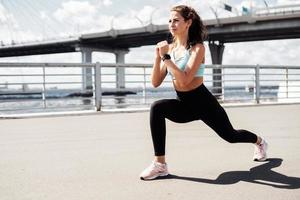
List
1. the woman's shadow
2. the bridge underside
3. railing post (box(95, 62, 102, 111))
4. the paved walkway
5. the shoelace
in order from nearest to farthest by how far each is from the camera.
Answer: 1. the paved walkway
2. the woman's shadow
3. the shoelace
4. railing post (box(95, 62, 102, 111))
5. the bridge underside

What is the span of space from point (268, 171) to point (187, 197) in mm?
974

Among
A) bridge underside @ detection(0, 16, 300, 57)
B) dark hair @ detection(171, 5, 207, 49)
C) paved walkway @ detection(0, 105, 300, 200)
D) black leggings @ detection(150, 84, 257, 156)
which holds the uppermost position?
bridge underside @ detection(0, 16, 300, 57)

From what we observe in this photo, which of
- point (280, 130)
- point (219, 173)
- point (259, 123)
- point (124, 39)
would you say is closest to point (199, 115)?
point (219, 173)

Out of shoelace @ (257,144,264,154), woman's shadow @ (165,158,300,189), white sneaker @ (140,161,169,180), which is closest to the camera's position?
woman's shadow @ (165,158,300,189)

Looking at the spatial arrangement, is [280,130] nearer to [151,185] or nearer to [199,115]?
[199,115]

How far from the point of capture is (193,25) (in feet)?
9.50

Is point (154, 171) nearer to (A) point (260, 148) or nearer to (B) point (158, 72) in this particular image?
(B) point (158, 72)

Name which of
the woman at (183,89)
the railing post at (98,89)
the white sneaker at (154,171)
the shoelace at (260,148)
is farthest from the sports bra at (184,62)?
the railing post at (98,89)

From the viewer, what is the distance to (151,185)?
2.59 m

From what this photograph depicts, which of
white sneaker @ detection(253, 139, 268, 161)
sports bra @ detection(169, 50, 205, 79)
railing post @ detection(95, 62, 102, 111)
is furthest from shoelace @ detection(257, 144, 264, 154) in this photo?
railing post @ detection(95, 62, 102, 111)

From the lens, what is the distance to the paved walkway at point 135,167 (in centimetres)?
239

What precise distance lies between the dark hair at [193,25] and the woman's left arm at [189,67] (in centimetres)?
9

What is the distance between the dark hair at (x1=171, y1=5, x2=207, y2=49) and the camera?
2814mm

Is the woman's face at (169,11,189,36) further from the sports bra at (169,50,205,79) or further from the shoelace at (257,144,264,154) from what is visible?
the shoelace at (257,144,264,154)
